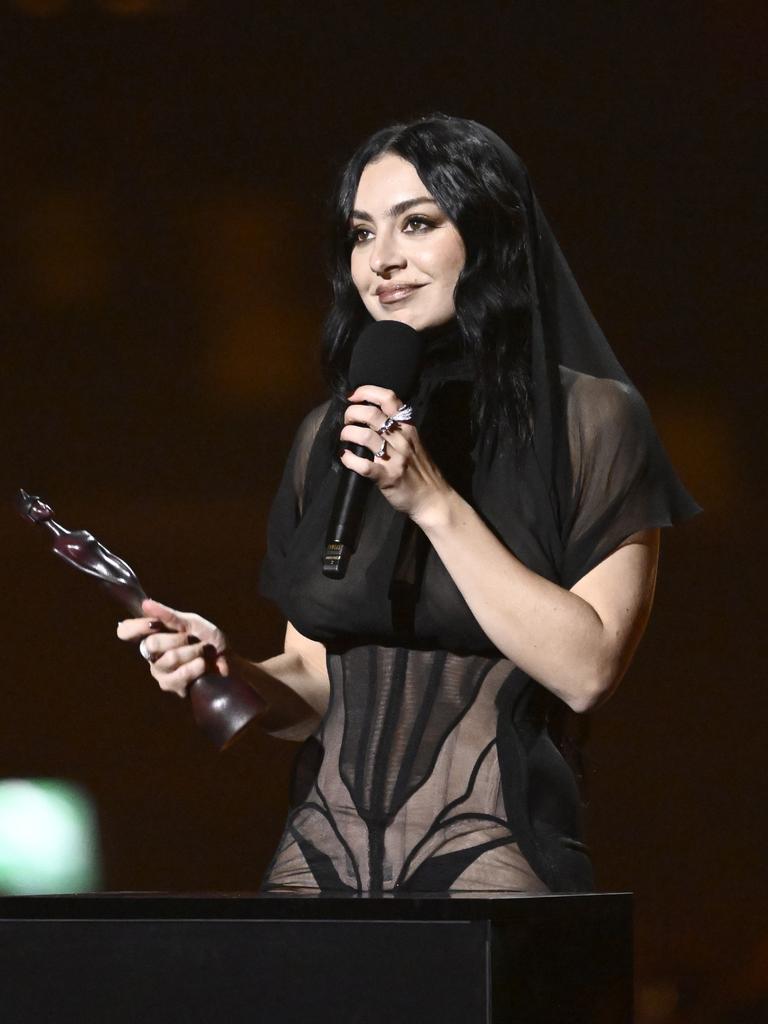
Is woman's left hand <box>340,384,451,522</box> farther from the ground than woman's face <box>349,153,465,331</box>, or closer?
closer

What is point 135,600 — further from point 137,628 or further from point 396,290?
point 396,290

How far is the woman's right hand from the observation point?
1.29 m

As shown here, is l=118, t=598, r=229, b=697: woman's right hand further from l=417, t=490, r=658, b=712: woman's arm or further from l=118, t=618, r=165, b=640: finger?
l=417, t=490, r=658, b=712: woman's arm

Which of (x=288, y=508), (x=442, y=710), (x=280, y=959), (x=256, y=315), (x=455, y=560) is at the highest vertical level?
Result: (x=256, y=315)

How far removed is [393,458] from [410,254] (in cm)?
30

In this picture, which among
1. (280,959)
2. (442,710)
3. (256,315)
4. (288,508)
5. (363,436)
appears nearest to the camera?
(280,959)

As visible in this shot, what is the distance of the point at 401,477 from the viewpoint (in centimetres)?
128

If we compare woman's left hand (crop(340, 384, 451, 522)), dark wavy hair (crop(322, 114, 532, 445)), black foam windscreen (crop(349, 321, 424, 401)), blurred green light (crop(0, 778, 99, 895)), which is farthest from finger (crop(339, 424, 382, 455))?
blurred green light (crop(0, 778, 99, 895))

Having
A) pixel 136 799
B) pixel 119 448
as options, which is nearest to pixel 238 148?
pixel 119 448

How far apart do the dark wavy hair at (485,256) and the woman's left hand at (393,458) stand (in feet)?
0.59

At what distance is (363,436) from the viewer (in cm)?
125

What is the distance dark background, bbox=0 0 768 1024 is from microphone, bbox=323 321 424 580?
4.31ft

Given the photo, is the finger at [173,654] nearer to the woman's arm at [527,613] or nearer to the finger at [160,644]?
the finger at [160,644]

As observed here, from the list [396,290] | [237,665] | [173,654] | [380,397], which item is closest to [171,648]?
[173,654]
